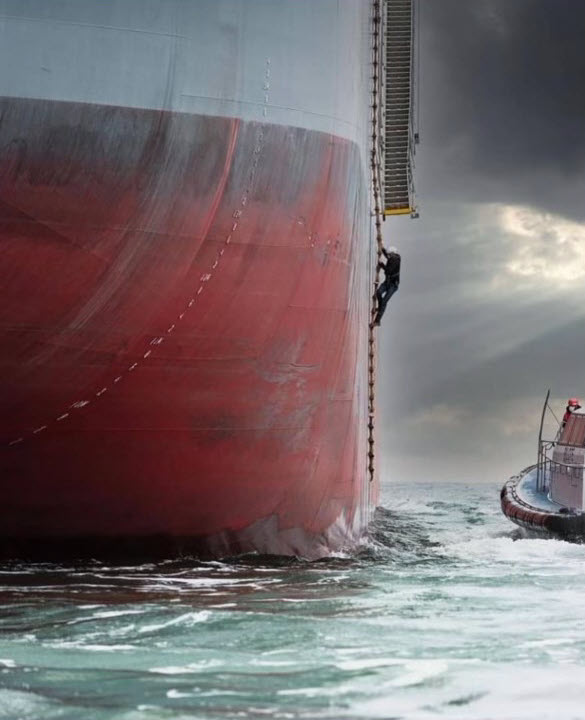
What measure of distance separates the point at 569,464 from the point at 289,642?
12.5 metres

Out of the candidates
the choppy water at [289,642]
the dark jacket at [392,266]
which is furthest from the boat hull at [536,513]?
the choppy water at [289,642]

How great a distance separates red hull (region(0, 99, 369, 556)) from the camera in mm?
8945

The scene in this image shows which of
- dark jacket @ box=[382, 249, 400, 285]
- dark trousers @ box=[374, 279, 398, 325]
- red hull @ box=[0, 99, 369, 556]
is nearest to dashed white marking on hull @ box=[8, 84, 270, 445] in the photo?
red hull @ box=[0, 99, 369, 556]

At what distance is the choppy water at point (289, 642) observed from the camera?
16.1 feet

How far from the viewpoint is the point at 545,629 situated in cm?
692

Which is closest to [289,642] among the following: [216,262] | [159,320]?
[159,320]

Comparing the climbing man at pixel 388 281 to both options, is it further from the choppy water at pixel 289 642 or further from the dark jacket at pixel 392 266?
the choppy water at pixel 289 642

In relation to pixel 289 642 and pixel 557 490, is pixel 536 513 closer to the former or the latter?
pixel 557 490

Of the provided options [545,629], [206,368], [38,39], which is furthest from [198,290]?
[545,629]

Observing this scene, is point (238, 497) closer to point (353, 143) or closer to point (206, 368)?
point (206, 368)

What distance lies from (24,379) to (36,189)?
4.92 feet

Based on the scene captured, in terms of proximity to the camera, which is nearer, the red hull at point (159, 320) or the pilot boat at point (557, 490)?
the red hull at point (159, 320)

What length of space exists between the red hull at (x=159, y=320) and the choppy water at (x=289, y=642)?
23.5 inches

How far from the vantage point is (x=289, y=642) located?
6.22 meters
